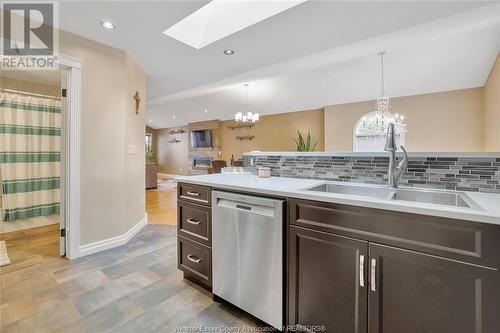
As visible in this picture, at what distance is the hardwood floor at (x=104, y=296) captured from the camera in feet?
4.66

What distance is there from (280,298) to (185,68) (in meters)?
3.17

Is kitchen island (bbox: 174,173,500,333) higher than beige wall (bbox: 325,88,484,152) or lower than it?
lower

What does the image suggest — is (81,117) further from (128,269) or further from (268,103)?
(268,103)

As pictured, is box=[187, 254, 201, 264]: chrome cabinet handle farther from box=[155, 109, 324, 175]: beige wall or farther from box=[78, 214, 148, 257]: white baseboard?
box=[155, 109, 324, 175]: beige wall

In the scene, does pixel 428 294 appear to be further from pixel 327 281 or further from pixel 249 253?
pixel 249 253

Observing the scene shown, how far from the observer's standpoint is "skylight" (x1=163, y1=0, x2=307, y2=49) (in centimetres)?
202

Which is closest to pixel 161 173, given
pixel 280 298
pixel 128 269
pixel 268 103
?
pixel 268 103

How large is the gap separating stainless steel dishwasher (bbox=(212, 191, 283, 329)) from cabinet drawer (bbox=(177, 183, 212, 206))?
0.09m

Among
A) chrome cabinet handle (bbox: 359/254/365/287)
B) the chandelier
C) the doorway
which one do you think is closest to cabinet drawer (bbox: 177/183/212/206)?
chrome cabinet handle (bbox: 359/254/365/287)

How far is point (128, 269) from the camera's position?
2.09 m

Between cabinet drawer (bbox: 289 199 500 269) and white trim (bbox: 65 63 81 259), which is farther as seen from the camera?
white trim (bbox: 65 63 81 259)

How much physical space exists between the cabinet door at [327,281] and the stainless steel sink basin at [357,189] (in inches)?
14.4

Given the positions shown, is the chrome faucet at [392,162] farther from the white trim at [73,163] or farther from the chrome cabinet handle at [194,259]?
the white trim at [73,163]

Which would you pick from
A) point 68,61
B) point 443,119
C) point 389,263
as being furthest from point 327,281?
point 443,119
